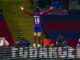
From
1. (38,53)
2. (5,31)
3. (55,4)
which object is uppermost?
(55,4)

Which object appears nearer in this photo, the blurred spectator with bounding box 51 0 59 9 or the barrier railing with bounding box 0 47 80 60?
the barrier railing with bounding box 0 47 80 60

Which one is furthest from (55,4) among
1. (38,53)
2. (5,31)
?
(38,53)

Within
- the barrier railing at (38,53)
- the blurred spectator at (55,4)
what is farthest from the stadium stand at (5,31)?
the barrier railing at (38,53)

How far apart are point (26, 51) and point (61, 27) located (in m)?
6.61

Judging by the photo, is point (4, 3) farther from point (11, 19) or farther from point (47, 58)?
point (47, 58)

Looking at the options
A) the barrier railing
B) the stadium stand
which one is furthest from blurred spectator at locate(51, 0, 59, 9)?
the barrier railing

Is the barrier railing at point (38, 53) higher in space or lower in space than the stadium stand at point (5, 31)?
higher

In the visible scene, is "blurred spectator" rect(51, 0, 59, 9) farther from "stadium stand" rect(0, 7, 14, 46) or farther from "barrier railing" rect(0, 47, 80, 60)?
"barrier railing" rect(0, 47, 80, 60)

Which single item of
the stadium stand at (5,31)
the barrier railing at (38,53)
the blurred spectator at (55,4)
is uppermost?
the blurred spectator at (55,4)

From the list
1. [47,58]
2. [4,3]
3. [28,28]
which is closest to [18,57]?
[47,58]

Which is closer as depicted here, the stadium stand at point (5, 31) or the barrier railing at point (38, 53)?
the barrier railing at point (38, 53)

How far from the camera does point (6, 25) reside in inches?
650

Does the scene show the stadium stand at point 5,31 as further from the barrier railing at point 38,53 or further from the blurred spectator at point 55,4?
the barrier railing at point 38,53

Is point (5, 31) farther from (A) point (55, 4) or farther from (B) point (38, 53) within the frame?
(B) point (38, 53)
